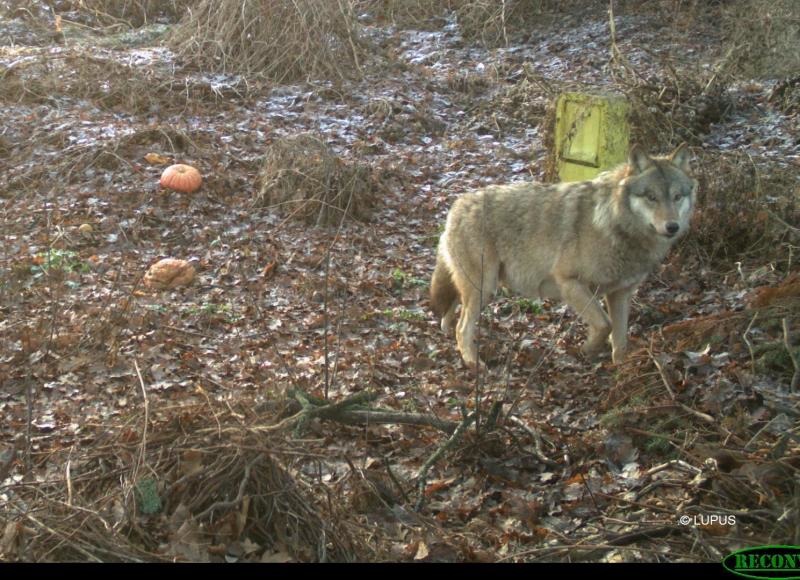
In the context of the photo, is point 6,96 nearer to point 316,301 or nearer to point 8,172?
point 8,172

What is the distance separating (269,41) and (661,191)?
9398 mm

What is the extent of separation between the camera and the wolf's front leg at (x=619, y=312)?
7469 millimetres

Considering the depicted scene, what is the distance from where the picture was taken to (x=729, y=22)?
47.9 feet

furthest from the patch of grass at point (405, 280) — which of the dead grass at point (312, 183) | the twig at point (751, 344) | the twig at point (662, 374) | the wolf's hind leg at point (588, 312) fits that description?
the twig at point (751, 344)

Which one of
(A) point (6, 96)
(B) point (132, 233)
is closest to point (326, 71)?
(A) point (6, 96)

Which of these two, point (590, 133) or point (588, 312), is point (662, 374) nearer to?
point (588, 312)

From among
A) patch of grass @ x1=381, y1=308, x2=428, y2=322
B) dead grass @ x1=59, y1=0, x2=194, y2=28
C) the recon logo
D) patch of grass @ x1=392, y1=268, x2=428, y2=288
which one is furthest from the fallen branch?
dead grass @ x1=59, y1=0, x2=194, y2=28

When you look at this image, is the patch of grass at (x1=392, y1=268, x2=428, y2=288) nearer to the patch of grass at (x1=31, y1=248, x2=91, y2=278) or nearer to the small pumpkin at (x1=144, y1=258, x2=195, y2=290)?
the small pumpkin at (x1=144, y1=258, x2=195, y2=290)

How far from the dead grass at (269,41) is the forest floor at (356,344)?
47cm

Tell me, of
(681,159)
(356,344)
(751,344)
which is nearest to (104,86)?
(356,344)

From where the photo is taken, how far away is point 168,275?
8.70 m

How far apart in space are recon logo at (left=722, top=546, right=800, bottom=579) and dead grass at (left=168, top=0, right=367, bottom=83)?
11.9 meters

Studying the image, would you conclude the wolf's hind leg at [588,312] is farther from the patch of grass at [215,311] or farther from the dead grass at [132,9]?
the dead grass at [132,9]

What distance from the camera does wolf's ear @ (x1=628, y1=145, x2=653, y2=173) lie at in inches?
278
